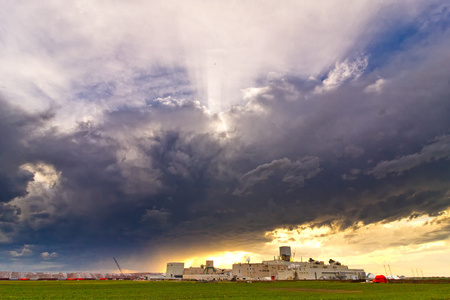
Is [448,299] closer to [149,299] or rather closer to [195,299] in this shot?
[195,299]

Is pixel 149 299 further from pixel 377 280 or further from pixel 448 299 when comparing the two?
pixel 377 280

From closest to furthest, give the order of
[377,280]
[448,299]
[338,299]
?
[448,299], [338,299], [377,280]

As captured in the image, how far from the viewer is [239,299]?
218 feet

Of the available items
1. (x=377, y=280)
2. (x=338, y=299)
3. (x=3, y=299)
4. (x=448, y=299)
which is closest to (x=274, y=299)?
(x=338, y=299)

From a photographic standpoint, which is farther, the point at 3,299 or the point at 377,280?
the point at 377,280

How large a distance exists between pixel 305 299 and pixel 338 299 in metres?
6.92

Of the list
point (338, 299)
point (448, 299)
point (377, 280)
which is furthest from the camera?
point (377, 280)

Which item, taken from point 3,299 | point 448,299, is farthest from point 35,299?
point 448,299

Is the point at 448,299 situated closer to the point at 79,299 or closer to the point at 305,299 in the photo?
the point at 305,299

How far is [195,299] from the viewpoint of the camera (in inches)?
2628

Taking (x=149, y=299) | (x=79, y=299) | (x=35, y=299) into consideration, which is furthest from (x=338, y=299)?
(x=35, y=299)

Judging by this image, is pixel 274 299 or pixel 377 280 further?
pixel 377 280

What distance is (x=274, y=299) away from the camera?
6719cm

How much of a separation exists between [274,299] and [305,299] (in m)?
6.73
